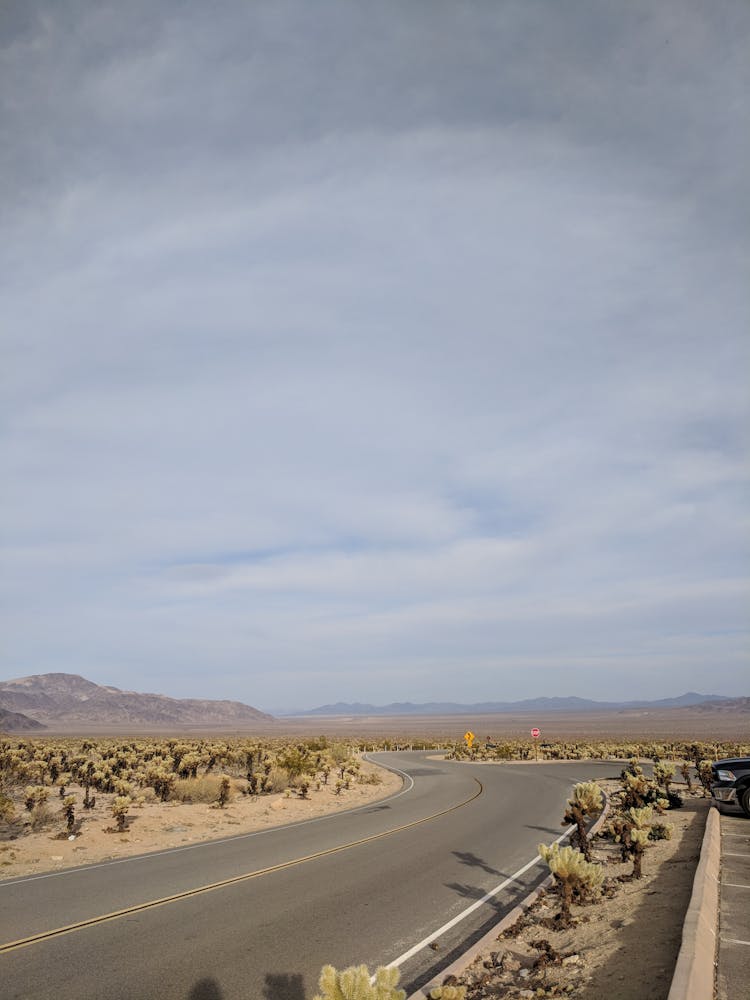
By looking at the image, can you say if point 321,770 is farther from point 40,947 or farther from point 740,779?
point 40,947

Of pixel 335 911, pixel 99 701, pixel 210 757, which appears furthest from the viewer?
pixel 99 701

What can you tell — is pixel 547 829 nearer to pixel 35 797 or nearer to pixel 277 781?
pixel 277 781

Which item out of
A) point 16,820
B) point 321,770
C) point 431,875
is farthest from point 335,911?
point 321,770

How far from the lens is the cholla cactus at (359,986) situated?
4.59m

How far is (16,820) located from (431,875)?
12.7 meters

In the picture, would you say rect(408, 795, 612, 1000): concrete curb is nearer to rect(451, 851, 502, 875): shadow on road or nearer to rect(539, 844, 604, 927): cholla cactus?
rect(539, 844, 604, 927): cholla cactus

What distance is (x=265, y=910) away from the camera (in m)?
9.34

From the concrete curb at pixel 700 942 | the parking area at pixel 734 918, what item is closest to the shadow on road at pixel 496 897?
the concrete curb at pixel 700 942

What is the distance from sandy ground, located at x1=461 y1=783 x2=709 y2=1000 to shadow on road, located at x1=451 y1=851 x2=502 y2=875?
199 cm

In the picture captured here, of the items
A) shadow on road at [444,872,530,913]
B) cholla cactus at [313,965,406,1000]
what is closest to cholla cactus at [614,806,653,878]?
shadow on road at [444,872,530,913]

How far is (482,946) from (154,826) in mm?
13104

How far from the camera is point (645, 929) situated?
25.1 ft

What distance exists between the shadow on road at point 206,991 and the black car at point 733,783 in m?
A: 12.8

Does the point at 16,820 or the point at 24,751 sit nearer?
the point at 16,820
